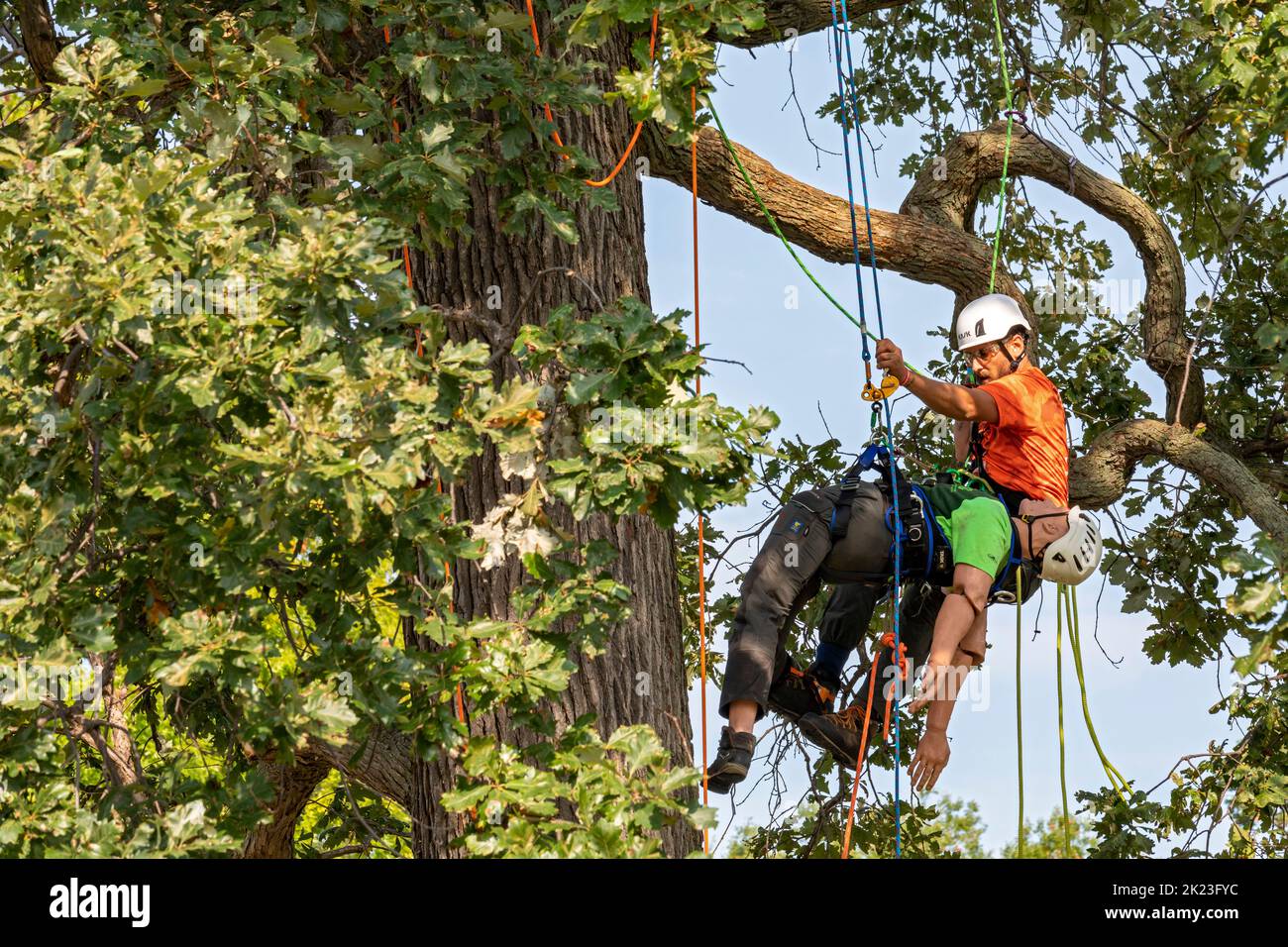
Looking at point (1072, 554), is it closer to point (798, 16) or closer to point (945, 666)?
point (945, 666)

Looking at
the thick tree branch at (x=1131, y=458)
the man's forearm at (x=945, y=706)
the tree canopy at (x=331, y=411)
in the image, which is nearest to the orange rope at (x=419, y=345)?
the tree canopy at (x=331, y=411)

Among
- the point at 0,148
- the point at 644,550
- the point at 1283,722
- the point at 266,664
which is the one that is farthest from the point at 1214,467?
the point at 0,148

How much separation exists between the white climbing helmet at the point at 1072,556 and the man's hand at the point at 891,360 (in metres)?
0.90

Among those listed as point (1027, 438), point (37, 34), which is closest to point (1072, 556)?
point (1027, 438)

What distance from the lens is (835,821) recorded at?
7.61 metres

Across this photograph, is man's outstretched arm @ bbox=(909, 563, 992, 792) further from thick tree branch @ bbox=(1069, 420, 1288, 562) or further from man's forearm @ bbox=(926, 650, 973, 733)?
thick tree branch @ bbox=(1069, 420, 1288, 562)

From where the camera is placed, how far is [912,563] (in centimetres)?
567

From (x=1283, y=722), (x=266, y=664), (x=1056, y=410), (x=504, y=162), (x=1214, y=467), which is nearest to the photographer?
(x=266, y=664)

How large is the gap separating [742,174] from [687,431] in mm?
3368

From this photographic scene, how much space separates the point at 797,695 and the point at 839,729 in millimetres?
197

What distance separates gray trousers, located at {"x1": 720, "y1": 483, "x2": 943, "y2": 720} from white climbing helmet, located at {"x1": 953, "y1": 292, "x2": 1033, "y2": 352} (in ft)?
2.97

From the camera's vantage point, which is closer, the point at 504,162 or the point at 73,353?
the point at 73,353
